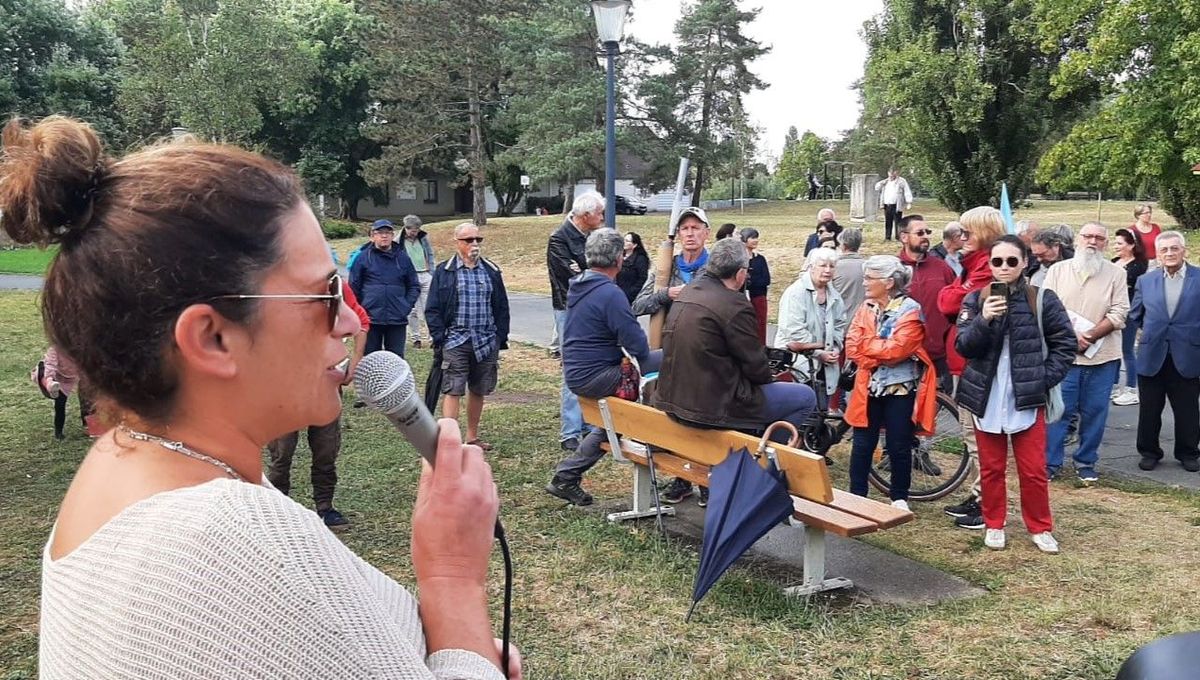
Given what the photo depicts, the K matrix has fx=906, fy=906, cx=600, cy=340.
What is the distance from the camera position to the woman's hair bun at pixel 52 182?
1145 millimetres

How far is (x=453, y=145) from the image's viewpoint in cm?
3466

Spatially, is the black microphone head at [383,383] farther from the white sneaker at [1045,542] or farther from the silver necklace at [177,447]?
the white sneaker at [1045,542]

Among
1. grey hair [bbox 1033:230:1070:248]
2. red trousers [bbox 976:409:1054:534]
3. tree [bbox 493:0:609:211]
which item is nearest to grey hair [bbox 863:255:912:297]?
red trousers [bbox 976:409:1054:534]

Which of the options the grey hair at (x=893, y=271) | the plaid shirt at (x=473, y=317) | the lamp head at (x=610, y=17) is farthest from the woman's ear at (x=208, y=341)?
the lamp head at (x=610, y=17)

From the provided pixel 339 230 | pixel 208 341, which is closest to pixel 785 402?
pixel 208 341

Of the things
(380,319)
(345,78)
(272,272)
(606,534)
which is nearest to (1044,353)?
(606,534)

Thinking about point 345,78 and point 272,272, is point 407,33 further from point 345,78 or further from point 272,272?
point 272,272

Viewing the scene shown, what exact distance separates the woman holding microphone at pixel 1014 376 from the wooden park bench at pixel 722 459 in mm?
1080

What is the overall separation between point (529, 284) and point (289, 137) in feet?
85.1

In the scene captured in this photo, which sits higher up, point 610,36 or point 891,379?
point 610,36

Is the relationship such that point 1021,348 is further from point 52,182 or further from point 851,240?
point 52,182

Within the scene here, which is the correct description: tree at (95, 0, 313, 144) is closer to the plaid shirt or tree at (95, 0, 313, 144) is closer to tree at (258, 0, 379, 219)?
tree at (258, 0, 379, 219)

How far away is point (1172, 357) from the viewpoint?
7.41 metres

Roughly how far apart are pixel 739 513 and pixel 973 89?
20082 mm
